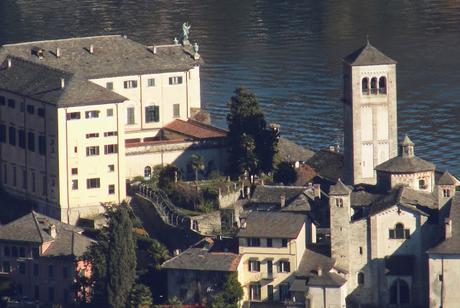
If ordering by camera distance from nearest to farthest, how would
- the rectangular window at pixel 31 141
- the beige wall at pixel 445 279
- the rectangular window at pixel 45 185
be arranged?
the beige wall at pixel 445 279, the rectangular window at pixel 45 185, the rectangular window at pixel 31 141

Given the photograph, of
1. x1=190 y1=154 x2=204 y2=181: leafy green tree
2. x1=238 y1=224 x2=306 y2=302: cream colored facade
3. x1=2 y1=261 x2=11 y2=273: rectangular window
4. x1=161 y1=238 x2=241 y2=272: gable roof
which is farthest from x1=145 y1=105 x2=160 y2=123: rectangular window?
x1=238 y1=224 x2=306 y2=302: cream colored facade

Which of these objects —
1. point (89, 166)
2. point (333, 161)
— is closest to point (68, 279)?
point (89, 166)

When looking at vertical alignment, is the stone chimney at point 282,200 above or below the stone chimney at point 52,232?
above

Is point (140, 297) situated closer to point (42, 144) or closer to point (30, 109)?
point (42, 144)

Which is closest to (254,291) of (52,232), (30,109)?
(52,232)

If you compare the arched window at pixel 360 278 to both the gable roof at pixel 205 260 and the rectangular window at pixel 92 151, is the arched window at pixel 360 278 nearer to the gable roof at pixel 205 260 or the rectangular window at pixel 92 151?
the gable roof at pixel 205 260

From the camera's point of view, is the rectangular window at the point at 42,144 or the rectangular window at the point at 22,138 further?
the rectangular window at the point at 22,138

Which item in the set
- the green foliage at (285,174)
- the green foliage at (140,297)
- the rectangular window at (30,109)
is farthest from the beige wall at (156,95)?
the green foliage at (140,297)
